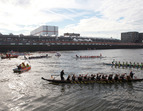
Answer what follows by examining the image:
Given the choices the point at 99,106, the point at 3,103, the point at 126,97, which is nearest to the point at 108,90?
the point at 126,97

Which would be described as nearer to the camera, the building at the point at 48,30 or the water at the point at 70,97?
the water at the point at 70,97

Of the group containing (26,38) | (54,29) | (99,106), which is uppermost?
(54,29)

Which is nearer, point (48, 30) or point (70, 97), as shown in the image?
point (70, 97)

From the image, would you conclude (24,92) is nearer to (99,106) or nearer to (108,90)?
(99,106)

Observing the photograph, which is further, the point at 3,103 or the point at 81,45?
the point at 81,45

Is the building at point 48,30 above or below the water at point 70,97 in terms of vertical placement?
above

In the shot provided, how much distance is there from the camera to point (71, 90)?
21344 mm

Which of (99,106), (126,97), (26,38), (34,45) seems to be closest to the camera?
(99,106)

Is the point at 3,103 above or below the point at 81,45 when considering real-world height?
below

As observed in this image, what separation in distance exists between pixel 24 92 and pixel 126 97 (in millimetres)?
14901

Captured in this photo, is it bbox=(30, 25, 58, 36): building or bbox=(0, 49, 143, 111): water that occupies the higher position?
bbox=(30, 25, 58, 36): building

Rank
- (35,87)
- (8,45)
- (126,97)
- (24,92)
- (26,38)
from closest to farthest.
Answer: (126,97)
(24,92)
(35,87)
(8,45)
(26,38)

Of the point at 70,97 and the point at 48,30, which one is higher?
the point at 48,30

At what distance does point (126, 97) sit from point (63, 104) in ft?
29.0
